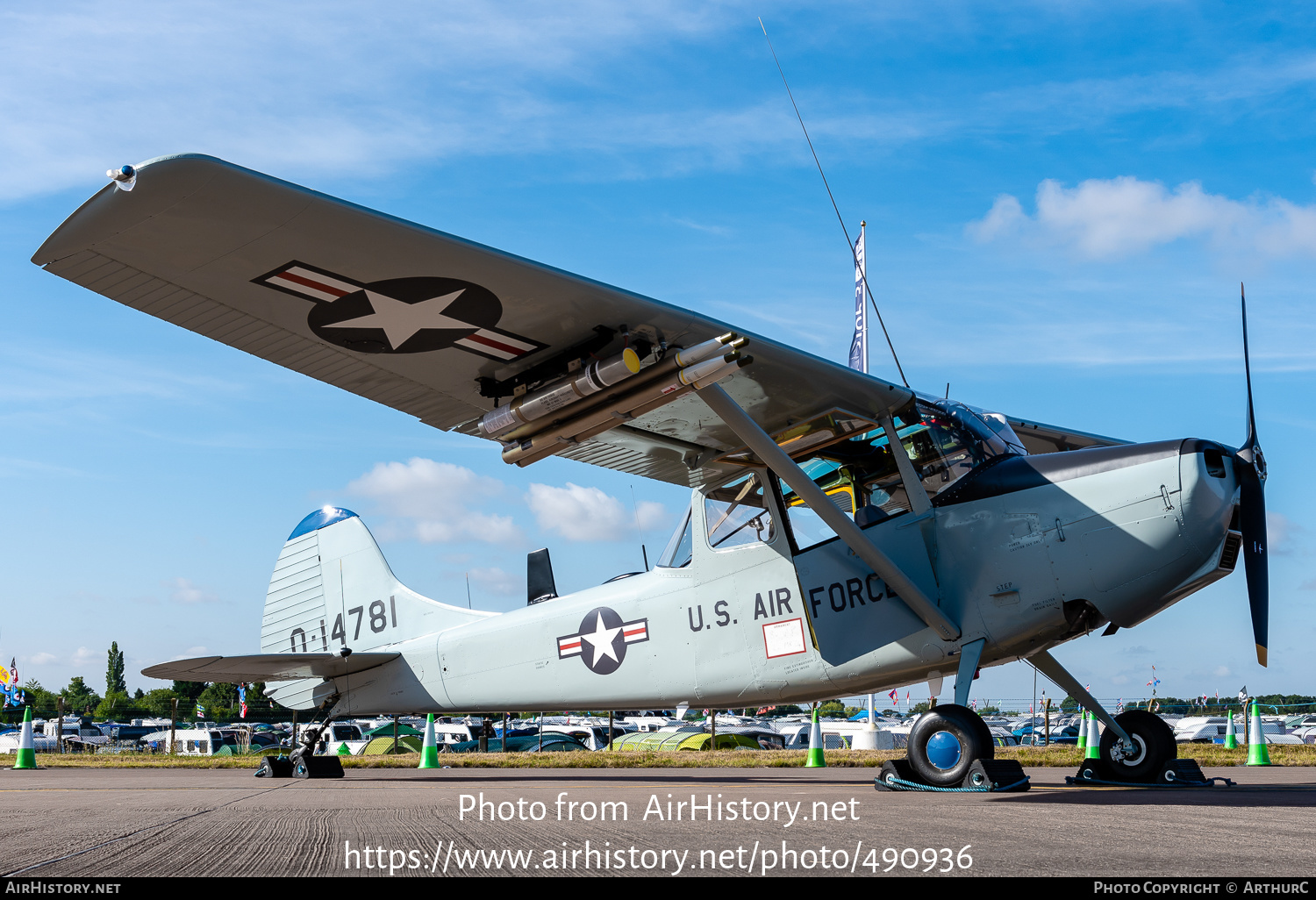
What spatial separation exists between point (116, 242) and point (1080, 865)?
5.67 meters

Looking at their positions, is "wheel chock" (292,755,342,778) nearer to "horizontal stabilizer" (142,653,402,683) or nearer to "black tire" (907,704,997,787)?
"horizontal stabilizer" (142,653,402,683)

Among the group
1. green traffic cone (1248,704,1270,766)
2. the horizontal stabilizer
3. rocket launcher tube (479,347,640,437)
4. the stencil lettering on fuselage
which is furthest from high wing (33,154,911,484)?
green traffic cone (1248,704,1270,766)

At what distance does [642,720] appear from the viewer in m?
48.0

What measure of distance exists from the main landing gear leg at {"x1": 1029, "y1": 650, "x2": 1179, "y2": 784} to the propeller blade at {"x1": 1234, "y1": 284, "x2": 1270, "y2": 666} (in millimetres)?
1367

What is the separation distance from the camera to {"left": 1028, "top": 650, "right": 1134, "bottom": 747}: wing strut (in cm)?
830

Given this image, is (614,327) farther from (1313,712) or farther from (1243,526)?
(1313,712)

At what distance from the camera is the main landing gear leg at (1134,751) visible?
8.00 metres

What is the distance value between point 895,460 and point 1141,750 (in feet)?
10.2

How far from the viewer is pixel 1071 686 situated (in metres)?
8.68

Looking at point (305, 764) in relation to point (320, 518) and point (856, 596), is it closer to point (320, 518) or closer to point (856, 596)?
point (320, 518)

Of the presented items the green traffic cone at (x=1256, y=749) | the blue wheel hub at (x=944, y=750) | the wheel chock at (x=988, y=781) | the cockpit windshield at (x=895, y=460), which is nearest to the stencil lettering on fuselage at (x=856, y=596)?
the cockpit windshield at (x=895, y=460)

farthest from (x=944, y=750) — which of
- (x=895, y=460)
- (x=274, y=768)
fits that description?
(x=274, y=768)

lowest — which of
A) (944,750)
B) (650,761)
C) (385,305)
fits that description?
(650,761)
